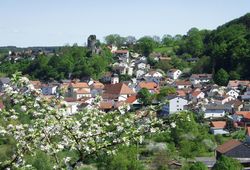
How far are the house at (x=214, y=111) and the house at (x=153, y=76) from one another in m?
11.3

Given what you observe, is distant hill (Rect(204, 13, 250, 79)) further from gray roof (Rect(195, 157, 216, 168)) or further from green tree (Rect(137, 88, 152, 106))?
gray roof (Rect(195, 157, 216, 168))

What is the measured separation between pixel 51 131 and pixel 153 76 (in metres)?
29.9

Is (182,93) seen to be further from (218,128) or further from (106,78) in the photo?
(106,78)

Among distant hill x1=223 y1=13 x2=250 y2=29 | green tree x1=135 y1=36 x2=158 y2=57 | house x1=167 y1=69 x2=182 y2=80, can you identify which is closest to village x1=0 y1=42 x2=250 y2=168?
house x1=167 y1=69 x2=182 y2=80

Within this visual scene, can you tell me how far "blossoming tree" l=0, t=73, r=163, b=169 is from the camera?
8.66 ft

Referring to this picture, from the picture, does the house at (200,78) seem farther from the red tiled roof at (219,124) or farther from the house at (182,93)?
the red tiled roof at (219,124)

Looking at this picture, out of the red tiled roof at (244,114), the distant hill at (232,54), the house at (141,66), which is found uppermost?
the distant hill at (232,54)

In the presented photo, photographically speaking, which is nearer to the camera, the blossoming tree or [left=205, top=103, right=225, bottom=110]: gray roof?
the blossoming tree

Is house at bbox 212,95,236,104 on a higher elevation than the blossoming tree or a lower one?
lower

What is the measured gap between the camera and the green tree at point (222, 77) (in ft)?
91.4

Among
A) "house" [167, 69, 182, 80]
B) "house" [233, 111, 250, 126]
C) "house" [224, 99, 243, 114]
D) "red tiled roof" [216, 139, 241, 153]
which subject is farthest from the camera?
"house" [167, 69, 182, 80]

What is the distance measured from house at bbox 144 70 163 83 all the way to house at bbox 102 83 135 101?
5871 millimetres

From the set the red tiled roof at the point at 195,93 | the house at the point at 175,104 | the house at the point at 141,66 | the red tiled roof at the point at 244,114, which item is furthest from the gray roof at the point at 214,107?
the house at the point at 141,66

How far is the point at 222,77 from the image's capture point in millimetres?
28078
